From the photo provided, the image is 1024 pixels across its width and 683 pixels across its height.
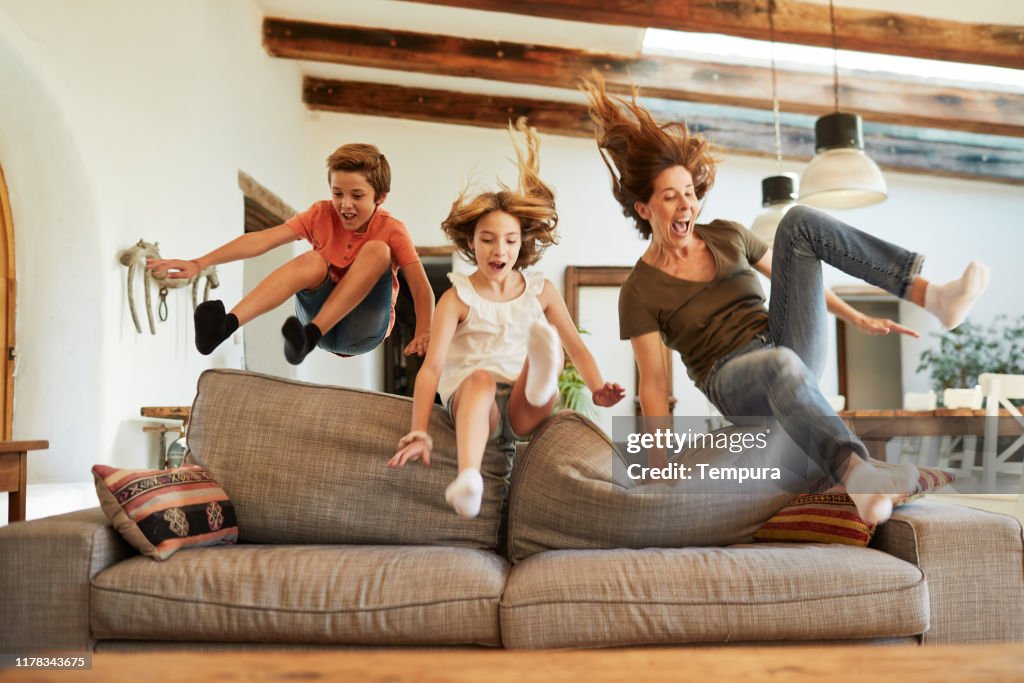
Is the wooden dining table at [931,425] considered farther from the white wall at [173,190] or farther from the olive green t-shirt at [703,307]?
the white wall at [173,190]

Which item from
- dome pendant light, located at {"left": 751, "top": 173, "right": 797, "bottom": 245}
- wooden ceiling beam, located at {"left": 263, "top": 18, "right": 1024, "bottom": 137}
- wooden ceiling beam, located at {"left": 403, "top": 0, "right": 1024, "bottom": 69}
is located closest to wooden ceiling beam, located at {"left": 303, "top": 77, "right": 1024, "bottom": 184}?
wooden ceiling beam, located at {"left": 263, "top": 18, "right": 1024, "bottom": 137}

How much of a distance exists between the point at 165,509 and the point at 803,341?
1704 millimetres

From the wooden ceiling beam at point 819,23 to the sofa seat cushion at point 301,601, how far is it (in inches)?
151

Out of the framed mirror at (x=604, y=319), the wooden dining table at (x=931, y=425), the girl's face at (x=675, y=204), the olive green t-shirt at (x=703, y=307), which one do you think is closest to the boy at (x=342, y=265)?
the olive green t-shirt at (x=703, y=307)

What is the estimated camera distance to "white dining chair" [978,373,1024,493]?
11.8ft

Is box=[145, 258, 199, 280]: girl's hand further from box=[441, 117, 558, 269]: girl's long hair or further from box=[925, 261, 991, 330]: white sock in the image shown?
box=[925, 261, 991, 330]: white sock

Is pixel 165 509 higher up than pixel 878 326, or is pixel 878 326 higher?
pixel 878 326

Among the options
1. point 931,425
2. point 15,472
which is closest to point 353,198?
point 15,472

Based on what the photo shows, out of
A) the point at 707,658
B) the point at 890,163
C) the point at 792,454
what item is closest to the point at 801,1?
the point at 890,163

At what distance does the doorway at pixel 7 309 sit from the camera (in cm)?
395

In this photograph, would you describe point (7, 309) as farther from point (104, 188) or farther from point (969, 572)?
point (969, 572)

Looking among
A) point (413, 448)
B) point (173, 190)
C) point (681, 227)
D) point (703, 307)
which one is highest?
point (173, 190)

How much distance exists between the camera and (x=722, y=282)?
2566mm

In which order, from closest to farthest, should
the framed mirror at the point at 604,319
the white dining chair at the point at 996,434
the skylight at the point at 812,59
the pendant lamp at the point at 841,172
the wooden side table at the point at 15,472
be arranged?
the wooden side table at the point at 15,472 < the white dining chair at the point at 996,434 < the pendant lamp at the point at 841,172 < the skylight at the point at 812,59 < the framed mirror at the point at 604,319
